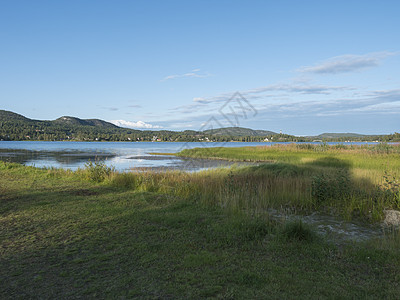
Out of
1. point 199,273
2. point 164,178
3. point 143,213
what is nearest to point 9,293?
point 199,273

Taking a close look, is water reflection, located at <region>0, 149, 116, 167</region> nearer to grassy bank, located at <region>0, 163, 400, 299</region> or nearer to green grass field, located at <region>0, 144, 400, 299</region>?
green grass field, located at <region>0, 144, 400, 299</region>

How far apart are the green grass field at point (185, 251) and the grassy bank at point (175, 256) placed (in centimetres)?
2

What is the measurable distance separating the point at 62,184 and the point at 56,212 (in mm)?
5505

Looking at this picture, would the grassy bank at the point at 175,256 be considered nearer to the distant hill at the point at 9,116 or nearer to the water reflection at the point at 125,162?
the water reflection at the point at 125,162

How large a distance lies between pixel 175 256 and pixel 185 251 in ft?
0.92

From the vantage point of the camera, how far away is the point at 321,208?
8484 millimetres

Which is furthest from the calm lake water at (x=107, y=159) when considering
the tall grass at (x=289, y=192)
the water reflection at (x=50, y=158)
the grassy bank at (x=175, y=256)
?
the grassy bank at (x=175, y=256)

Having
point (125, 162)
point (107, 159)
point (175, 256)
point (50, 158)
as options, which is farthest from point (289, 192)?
point (50, 158)

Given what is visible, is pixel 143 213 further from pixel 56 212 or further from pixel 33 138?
pixel 33 138

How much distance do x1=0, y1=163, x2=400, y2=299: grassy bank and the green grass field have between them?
0.06 ft

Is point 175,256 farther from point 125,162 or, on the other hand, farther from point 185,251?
point 125,162

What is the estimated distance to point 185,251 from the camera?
503 cm

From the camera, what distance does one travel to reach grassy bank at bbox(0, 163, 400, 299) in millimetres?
3699

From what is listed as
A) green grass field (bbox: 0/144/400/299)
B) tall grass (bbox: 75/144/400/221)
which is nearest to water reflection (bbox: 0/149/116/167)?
tall grass (bbox: 75/144/400/221)
